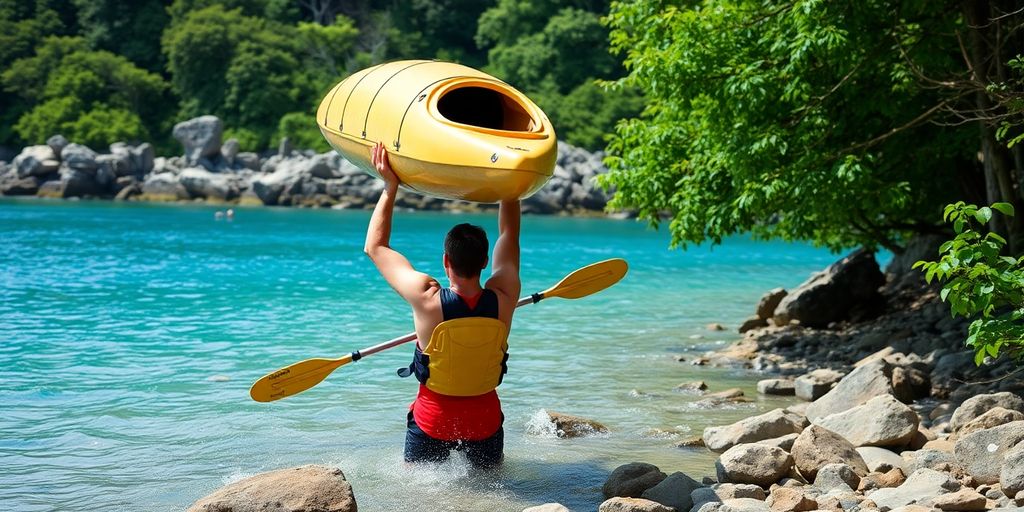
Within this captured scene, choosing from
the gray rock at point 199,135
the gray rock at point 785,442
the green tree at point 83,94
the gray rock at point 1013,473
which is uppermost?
the green tree at point 83,94

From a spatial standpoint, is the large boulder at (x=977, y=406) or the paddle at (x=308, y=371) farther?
the large boulder at (x=977, y=406)

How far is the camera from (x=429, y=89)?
6.70m

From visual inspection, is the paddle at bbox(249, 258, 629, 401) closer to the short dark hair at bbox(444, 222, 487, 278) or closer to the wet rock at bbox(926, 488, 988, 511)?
the short dark hair at bbox(444, 222, 487, 278)

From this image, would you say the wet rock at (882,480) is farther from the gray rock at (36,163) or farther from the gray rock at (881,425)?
the gray rock at (36,163)

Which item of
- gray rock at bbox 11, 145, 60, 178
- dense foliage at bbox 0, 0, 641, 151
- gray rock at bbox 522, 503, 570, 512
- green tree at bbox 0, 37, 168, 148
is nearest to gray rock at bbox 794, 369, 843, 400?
gray rock at bbox 522, 503, 570, 512

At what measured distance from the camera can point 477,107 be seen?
7.11 metres

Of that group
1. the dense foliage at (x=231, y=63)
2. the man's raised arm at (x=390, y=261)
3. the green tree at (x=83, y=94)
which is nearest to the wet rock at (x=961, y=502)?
the man's raised arm at (x=390, y=261)

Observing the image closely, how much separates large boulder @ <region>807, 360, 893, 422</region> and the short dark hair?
3.75m

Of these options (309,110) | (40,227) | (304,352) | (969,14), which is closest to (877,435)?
(969,14)

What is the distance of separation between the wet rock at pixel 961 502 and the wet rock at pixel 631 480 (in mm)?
1643

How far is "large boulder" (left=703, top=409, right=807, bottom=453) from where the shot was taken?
7.15 metres

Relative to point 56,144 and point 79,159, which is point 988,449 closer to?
point 79,159

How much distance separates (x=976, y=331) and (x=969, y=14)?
4668 mm

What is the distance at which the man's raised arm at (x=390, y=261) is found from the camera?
18.9ft
